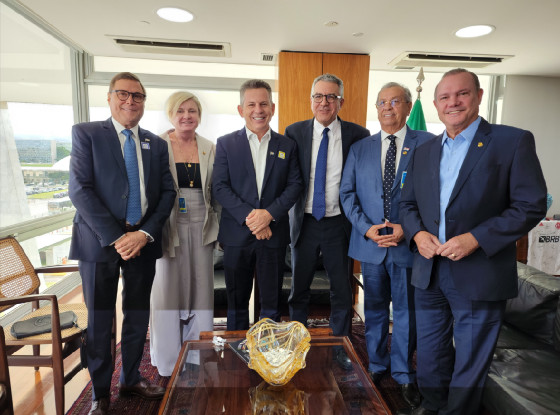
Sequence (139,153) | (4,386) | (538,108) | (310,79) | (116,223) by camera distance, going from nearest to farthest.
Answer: (4,386), (116,223), (139,153), (310,79), (538,108)

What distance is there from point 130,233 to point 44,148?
8.87 ft

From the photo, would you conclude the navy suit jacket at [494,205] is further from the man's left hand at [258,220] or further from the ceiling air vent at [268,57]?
the ceiling air vent at [268,57]

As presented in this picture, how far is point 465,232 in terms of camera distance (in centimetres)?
177

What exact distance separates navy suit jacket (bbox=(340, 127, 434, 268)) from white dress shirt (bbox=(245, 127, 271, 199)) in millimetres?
550

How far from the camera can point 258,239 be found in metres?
2.31

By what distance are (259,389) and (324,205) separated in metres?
1.27

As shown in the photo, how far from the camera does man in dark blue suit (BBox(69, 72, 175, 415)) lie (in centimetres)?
191

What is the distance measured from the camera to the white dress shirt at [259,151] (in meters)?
2.35

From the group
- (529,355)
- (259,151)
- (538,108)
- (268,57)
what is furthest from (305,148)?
(538,108)

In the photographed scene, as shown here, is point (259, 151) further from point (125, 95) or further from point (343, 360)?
point (343, 360)

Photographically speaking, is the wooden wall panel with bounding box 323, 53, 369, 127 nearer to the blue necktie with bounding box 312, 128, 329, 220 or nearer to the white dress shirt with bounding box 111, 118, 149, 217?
the blue necktie with bounding box 312, 128, 329, 220

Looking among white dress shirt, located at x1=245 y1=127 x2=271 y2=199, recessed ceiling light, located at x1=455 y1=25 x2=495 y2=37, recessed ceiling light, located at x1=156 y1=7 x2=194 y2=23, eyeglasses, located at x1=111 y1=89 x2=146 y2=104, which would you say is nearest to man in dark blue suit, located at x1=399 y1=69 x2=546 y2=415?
white dress shirt, located at x1=245 y1=127 x2=271 y2=199

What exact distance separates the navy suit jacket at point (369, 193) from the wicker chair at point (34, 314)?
5.91 feet

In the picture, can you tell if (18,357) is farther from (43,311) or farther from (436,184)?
(436,184)
